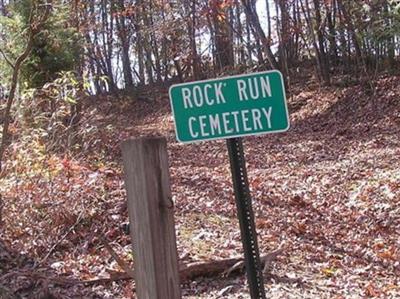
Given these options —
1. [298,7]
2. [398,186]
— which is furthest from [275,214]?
[298,7]

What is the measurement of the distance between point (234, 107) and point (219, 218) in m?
4.76

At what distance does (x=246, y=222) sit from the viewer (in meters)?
→ 2.54

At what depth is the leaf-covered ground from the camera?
5.26 meters

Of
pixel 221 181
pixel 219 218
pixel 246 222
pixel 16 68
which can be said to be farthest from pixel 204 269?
pixel 221 181

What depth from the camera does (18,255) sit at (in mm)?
6043

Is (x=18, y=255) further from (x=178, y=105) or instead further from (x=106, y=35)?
(x=106, y=35)

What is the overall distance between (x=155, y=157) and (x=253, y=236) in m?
0.57

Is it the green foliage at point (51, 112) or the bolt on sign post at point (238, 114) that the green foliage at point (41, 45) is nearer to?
the green foliage at point (51, 112)

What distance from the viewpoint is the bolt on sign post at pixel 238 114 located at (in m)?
2.48

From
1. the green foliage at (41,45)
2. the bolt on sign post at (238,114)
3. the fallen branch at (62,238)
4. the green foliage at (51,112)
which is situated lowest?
the fallen branch at (62,238)

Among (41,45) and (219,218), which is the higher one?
(41,45)

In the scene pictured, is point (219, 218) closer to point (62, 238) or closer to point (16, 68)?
point (62, 238)

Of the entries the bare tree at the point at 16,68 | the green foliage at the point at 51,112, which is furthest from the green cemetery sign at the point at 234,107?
the green foliage at the point at 51,112

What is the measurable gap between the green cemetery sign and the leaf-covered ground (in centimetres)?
220
